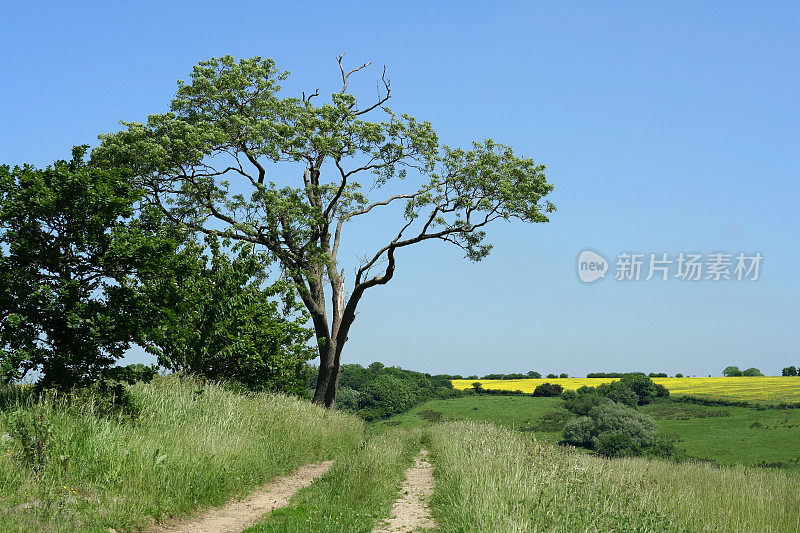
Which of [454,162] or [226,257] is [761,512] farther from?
[454,162]

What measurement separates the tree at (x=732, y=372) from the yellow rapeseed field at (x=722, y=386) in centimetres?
526

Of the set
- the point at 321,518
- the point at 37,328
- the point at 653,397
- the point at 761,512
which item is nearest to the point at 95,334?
the point at 37,328

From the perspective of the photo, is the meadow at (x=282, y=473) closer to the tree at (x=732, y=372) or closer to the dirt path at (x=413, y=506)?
the dirt path at (x=413, y=506)

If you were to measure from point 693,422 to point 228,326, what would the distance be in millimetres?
46018

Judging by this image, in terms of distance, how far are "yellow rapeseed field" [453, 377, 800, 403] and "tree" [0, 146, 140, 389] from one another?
59.8 metres

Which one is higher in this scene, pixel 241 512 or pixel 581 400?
pixel 241 512

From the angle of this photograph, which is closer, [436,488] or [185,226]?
[436,488]

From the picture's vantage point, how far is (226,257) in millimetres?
21891

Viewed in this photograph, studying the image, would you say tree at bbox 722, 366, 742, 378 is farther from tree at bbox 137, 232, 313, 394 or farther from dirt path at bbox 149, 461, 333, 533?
dirt path at bbox 149, 461, 333, 533

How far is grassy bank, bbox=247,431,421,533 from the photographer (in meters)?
8.59

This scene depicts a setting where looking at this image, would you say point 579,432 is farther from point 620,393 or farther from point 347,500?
point 347,500

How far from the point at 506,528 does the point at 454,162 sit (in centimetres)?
2368

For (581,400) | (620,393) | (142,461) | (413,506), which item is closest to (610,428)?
(581,400)

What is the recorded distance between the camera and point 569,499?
909 centimetres
